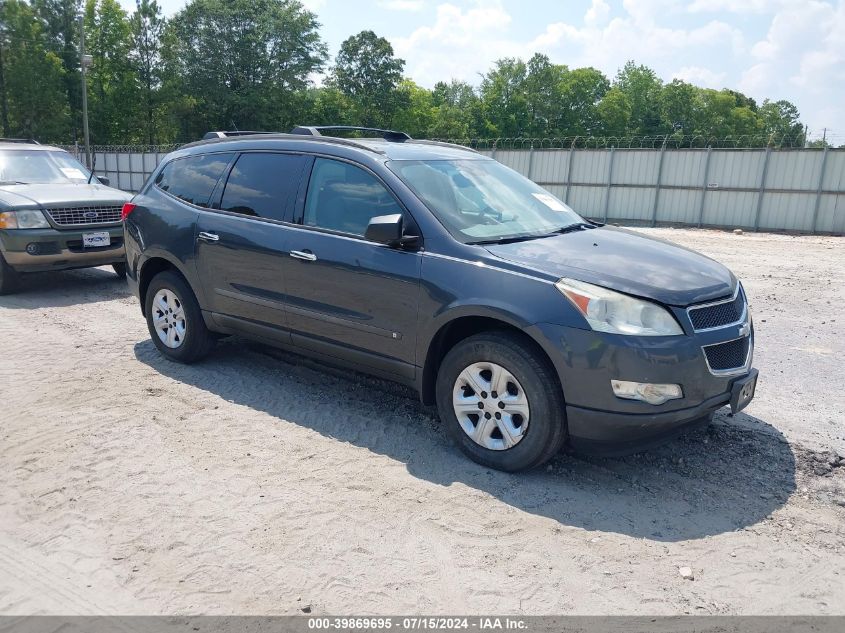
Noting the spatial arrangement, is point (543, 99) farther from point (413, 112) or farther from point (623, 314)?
Result: point (623, 314)

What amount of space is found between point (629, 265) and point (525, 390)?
981mm

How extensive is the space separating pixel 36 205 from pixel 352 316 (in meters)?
6.00

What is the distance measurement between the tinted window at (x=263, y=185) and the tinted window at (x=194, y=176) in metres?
0.23

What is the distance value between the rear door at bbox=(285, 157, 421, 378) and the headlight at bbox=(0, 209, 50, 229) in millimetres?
5254

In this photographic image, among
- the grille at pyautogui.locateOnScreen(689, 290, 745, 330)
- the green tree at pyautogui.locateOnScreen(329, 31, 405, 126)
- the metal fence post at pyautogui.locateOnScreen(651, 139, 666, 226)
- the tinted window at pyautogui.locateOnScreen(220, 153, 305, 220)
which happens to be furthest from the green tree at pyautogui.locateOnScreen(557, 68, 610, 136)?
the grille at pyautogui.locateOnScreen(689, 290, 745, 330)

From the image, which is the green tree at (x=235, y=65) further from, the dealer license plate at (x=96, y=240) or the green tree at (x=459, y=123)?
the dealer license plate at (x=96, y=240)

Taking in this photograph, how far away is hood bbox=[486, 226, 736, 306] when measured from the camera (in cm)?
382

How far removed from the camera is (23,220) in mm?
8555

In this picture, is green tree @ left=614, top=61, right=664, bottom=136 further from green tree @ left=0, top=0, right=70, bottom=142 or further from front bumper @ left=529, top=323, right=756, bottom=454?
front bumper @ left=529, top=323, right=756, bottom=454

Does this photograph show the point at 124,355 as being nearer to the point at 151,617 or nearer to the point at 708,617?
the point at 151,617

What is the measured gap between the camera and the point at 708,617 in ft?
9.37

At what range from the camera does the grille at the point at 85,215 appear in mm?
8719

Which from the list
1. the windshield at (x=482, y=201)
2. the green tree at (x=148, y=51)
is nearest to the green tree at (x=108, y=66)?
the green tree at (x=148, y=51)

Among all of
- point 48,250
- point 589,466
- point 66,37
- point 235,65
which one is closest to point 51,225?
point 48,250
